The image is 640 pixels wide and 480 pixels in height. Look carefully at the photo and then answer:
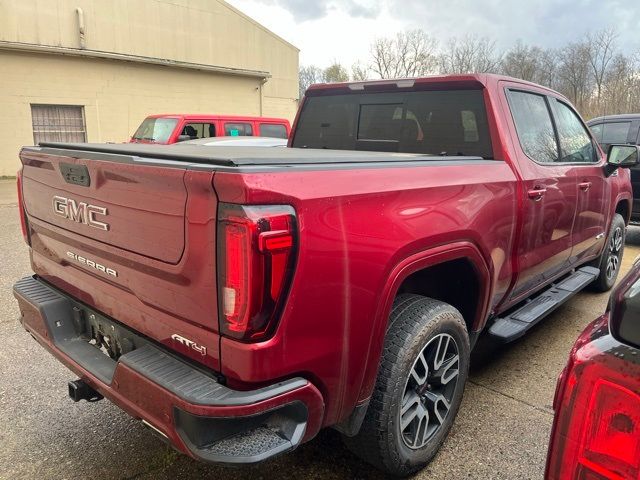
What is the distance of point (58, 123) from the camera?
16.2m

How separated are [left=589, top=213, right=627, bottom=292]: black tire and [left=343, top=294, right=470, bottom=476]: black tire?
3.32 m

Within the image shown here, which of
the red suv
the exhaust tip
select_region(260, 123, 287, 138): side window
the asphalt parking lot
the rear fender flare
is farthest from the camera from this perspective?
select_region(260, 123, 287, 138): side window

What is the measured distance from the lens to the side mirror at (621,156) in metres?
4.30

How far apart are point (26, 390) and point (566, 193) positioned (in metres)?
3.89

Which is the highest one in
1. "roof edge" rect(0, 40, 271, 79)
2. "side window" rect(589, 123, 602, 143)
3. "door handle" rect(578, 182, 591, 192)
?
"roof edge" rect(0, 40, 271, 79)

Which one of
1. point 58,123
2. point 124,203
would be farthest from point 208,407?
point 58,123

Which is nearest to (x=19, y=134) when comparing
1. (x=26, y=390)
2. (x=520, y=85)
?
(x=26, y=390)

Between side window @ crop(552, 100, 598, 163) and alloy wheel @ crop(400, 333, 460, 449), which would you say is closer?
alloy wheel @ crop(400, 333, 460, 449)

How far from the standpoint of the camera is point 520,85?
11.5 feet

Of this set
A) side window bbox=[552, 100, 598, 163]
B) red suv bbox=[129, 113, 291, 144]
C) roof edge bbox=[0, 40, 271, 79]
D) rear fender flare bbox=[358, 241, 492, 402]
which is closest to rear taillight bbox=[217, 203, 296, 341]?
rear fender flare bbox=[358, 241, 492, 402]

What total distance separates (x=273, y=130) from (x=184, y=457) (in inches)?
439

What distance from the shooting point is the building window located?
51.6 ft

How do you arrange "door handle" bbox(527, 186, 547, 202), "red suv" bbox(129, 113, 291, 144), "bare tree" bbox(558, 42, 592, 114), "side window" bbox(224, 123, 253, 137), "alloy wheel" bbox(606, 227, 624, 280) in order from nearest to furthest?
"door handle" bbox(527, 186, 547, 202), "alloy wheel" bbox(606, 227, 624, 280), "red suv" bbox(129, 113, 291, 144), "side window" bbox(224, 123, 253, 137), "bare tree" bbox(558, 42, 592, 114)

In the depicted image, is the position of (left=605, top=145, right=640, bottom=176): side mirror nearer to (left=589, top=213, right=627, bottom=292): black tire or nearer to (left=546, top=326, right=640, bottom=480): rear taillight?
(left=589, top=213, right=627, bottom=292): black tire
